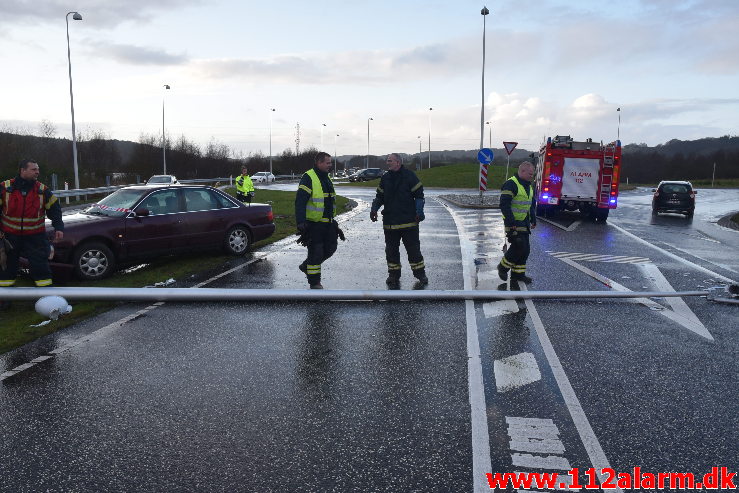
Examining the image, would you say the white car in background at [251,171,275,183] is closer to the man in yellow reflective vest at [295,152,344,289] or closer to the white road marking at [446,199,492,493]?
the man in yellow reflective vest at [295,152,344,289]

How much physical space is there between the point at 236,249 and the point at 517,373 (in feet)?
23.5

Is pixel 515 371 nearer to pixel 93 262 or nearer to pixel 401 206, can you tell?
pixel 401 206

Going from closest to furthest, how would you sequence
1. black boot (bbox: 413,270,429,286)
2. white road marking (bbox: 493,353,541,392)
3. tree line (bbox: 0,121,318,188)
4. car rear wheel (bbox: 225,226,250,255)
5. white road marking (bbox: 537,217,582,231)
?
1. white road marking (bbox: 493,353,541,392)
2. black boot (bbox: 413,270,429,286)
3. car rear wheel (bbox: 225,226,250,255)
4. white road marking (bbox: 537,217,582,231)
5. tree line (bbox: 0,121,318,188)

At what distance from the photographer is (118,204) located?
31.4ft

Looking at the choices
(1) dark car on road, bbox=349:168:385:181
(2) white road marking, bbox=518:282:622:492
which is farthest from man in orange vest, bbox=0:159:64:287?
(1) dark car on road, bbox=349:168:385:181

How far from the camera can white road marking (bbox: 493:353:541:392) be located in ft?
15.2

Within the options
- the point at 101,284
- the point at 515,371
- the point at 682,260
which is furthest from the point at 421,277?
the point at 682,260

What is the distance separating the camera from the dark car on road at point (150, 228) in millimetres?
8438

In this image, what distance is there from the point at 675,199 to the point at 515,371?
856 inches

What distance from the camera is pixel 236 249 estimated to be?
1093 cm

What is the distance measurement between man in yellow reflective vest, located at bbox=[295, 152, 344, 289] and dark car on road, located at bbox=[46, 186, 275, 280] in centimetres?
299

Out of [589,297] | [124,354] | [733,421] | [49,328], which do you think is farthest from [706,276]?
[49,328]

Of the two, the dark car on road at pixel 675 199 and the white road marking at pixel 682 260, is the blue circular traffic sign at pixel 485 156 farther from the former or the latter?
the white road marking at pixel 682 260

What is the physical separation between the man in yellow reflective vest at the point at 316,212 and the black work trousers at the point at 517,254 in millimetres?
2539
